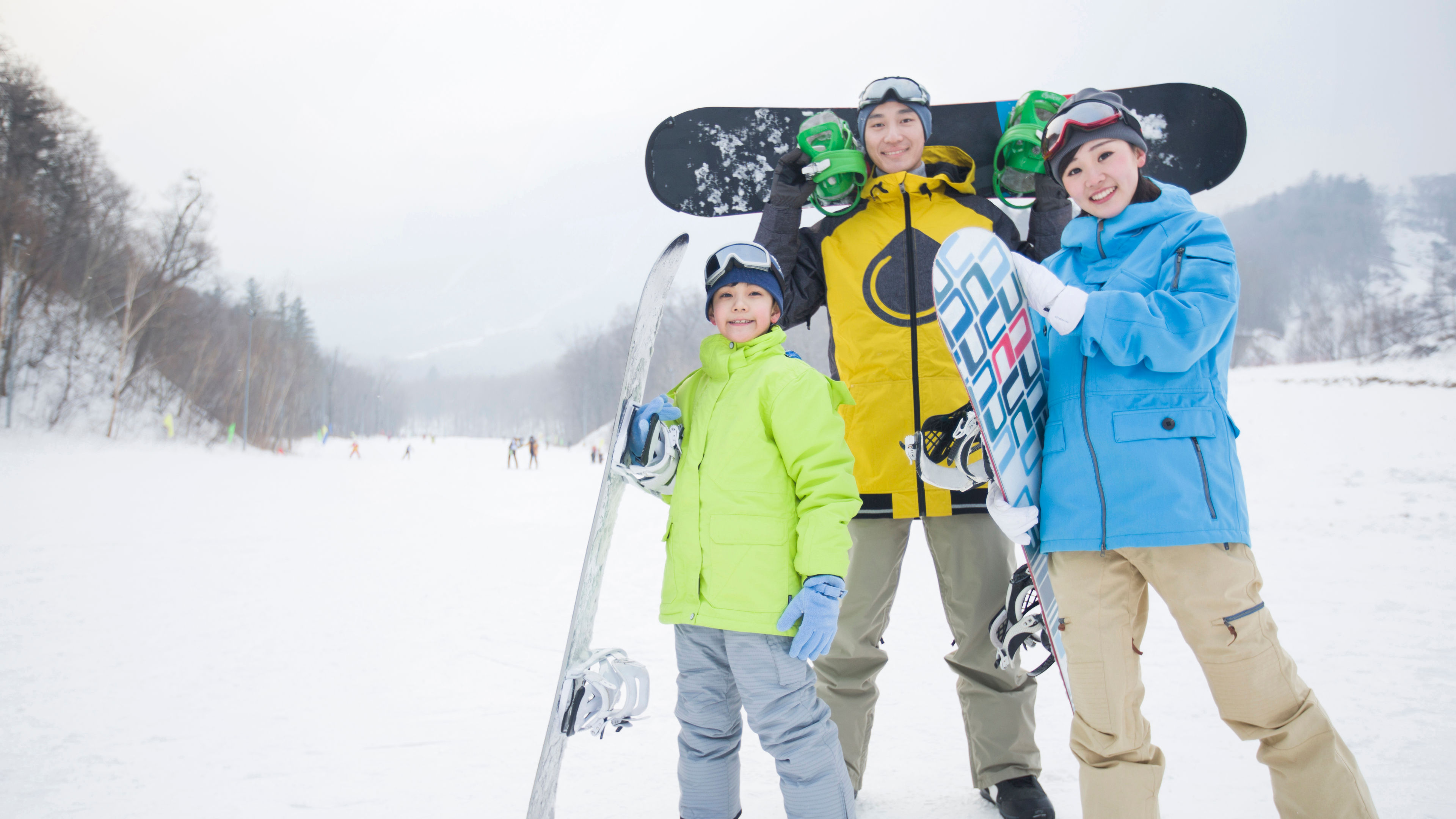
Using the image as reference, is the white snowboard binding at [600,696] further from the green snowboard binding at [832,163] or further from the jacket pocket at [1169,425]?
the green snowboard binding at [832,163]

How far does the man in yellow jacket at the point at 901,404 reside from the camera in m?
2.11

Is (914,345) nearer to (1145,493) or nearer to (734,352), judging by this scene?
(734,352)

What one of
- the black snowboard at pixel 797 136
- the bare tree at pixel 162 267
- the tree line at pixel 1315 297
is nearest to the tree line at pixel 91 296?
the bare tree at pixel 162 267

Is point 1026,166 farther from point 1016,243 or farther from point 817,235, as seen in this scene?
point 817,235

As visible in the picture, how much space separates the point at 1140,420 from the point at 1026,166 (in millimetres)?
1261

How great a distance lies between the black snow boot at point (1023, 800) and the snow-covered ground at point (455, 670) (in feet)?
0.27

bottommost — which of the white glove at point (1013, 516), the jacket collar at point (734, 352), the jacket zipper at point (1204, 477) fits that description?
the white glove at point (1013, 516)

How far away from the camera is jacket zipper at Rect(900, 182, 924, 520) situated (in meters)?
2.10

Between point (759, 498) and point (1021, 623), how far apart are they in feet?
2.65

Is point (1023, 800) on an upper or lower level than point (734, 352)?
lower

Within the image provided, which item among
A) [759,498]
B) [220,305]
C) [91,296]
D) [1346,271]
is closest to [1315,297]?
[1346,271]

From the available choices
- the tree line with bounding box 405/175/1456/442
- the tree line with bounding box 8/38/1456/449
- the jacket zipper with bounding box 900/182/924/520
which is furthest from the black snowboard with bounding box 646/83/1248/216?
the tree line with bounding box 405/175/1456/442

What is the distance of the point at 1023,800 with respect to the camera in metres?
1.98

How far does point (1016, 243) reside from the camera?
2277 mm
